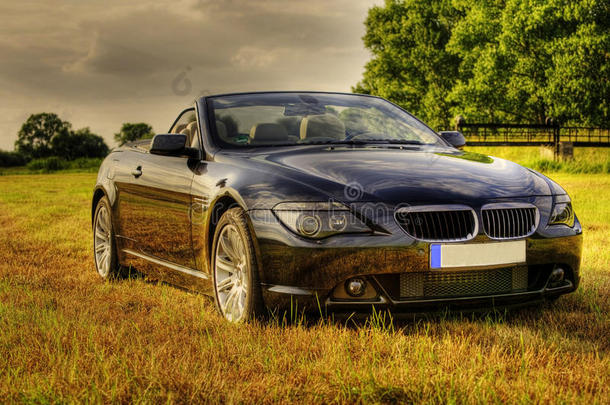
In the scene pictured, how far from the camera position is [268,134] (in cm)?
523

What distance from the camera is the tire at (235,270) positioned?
406cm

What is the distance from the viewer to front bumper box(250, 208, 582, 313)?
12.4 feet

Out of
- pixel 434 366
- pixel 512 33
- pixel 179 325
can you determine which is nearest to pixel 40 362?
pixel 179 325

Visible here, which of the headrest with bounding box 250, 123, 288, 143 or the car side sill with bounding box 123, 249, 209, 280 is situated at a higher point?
the headrest with bounding box 250, 123, 288, 143

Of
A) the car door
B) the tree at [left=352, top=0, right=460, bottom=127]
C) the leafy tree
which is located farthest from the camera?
the leafy tree

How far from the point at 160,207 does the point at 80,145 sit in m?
72.7

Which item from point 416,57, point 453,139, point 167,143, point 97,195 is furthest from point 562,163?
point 416,57

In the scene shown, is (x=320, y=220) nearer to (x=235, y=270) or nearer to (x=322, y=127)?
(x=235, y=270)

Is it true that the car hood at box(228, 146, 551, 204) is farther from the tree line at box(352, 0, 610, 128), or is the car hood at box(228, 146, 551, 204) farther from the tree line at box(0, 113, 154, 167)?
the tree line at box(0, 113, 154, 167)

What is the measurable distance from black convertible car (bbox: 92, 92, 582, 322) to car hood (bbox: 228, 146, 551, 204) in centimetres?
1

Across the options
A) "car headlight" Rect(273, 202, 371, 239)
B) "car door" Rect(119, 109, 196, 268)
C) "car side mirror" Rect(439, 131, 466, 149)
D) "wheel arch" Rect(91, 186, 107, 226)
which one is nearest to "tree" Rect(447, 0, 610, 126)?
"car side mirror" Rect(439, 131, 466, 149)

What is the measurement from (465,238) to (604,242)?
14.9 ft

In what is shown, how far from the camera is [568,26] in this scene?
119 feet

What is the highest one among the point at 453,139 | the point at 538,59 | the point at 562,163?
the point at 538,59
